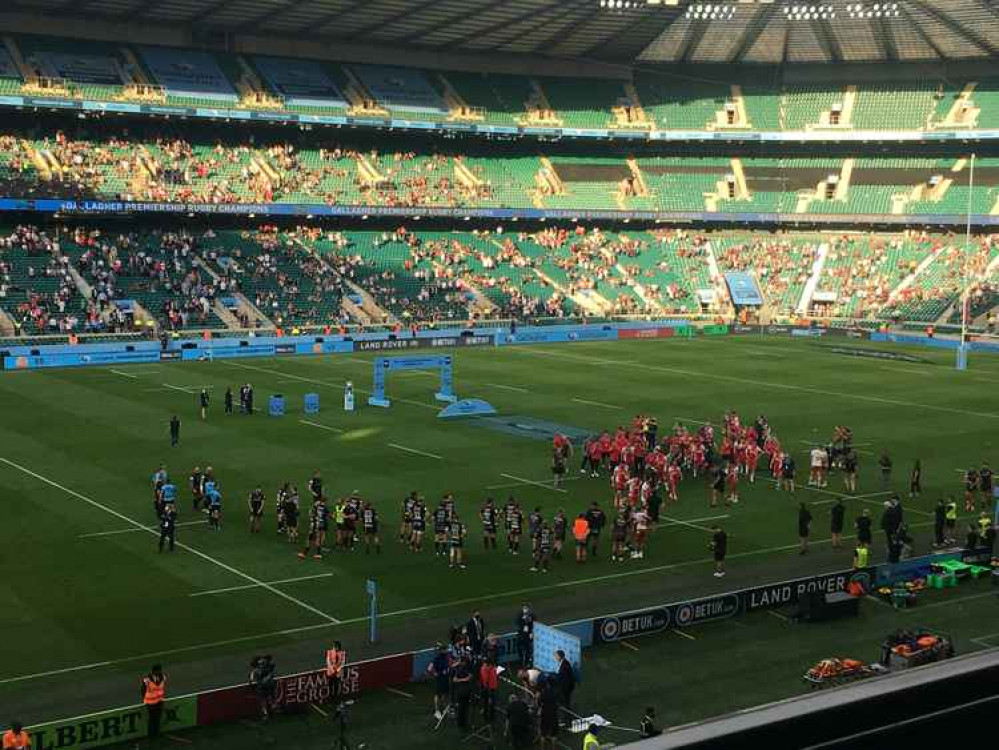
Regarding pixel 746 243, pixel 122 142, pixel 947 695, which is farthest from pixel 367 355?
pixel 947 695

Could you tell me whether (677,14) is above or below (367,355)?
above

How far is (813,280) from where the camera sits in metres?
89.6

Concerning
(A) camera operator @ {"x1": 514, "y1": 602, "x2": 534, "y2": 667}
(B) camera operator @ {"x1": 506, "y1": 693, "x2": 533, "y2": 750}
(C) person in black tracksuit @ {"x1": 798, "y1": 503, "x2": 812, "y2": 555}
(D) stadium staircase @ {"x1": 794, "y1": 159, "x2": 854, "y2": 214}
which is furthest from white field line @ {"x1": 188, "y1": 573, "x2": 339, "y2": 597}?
(D) stadium staircase @ {"x1": 794, "y1": 159, "x2": 854, "y2": 214}

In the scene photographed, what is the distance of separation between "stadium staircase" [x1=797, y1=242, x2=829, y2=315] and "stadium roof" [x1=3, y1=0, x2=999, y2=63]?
48.4ft

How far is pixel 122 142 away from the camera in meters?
77.8

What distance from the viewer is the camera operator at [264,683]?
17.9 m

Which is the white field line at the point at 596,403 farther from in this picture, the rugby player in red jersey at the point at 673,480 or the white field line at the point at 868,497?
the rugby player in red jersey at the point at 673,480

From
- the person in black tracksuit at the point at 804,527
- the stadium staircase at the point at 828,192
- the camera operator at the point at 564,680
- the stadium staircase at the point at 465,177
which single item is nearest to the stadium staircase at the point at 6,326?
the stadium staircase at the point at 465,177

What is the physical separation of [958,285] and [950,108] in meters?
14.7

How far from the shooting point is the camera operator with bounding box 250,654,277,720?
706 inches

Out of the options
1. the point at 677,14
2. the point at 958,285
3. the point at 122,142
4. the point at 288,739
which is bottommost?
the point at 288,739

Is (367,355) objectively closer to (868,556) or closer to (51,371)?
(51,371)

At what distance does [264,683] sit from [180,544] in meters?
10.8

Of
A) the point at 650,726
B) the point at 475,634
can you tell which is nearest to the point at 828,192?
the point at 475,634
